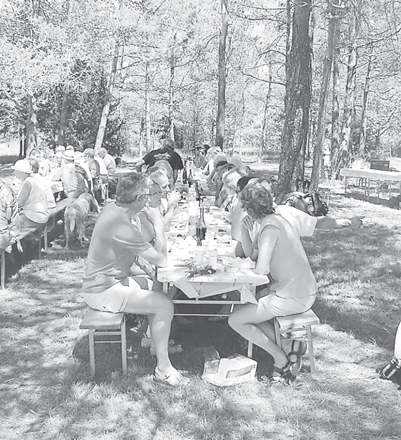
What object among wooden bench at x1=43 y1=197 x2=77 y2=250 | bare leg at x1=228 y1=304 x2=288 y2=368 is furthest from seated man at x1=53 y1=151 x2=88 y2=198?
bare leg at x1=228 y1=304 x2=288 y2=368

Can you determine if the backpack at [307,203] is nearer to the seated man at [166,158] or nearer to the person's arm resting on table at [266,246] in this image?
the seated man at [166,158]

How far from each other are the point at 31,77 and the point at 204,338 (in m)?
13.0

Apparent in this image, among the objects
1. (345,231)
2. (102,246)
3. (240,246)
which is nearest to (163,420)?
(102,246)

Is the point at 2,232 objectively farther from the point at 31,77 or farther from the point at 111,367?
the point at 31,77

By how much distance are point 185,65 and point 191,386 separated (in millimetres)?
19351

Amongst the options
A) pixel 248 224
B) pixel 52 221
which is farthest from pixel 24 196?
pixel 248 224

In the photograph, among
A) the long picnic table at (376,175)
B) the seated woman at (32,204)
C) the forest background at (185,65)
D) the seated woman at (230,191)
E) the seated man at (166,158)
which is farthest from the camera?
the long picnic table at (376,175)

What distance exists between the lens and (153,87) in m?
23.6

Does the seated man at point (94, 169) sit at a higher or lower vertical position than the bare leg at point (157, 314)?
higher

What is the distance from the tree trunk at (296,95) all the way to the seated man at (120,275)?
18.6 feet

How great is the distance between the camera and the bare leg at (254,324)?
3.54 m

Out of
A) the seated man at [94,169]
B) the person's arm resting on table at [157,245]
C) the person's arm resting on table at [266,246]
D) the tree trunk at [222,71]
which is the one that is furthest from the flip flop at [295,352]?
the tree trunk at [222,71]

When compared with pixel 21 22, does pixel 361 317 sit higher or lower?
lower

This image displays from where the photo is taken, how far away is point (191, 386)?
3.51 meters
